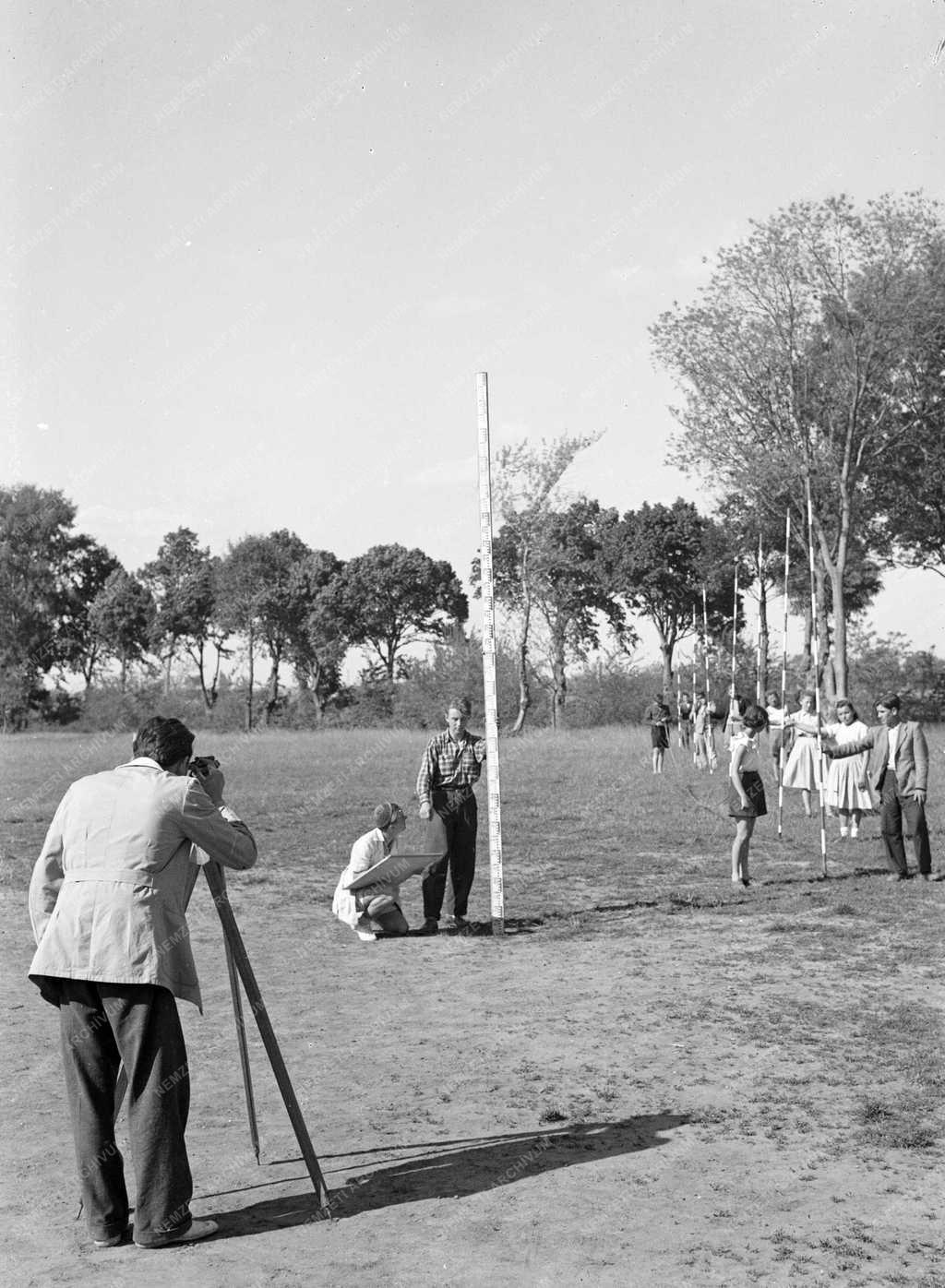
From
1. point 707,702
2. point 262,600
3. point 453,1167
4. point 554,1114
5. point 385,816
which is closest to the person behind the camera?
point 453,1167

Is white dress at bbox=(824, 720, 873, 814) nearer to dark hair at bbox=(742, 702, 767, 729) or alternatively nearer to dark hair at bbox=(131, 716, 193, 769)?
dark hair at bbox=(742, 702, 767, 729)

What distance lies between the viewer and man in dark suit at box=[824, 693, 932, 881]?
1428 centimetres

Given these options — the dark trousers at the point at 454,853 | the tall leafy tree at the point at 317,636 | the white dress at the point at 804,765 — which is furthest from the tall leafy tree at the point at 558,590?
the dark trousers at the point at 454,853

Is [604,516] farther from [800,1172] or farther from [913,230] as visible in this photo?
[800,1172]

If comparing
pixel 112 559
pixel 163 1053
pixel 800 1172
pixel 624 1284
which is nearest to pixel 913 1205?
pixel 800 1172

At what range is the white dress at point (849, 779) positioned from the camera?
698 inches

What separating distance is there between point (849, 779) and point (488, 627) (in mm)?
7983

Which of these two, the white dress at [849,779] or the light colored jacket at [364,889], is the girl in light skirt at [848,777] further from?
the light colored jacket at [364,889]

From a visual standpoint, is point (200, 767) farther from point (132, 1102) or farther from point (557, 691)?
point (557, 691)

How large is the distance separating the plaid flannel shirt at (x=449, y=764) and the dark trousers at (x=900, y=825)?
4.76 m

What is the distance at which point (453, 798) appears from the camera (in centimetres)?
1215

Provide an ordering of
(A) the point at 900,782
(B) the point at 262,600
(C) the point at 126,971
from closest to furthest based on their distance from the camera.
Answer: (C) the point at 126,971, (A) the point at 900,782, (B) the point at 262,600

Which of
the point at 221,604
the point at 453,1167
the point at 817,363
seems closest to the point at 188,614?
the point at 221,604

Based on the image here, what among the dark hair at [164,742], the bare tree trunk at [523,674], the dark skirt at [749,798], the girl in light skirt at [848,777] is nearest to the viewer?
the dark hair at [164,742]
